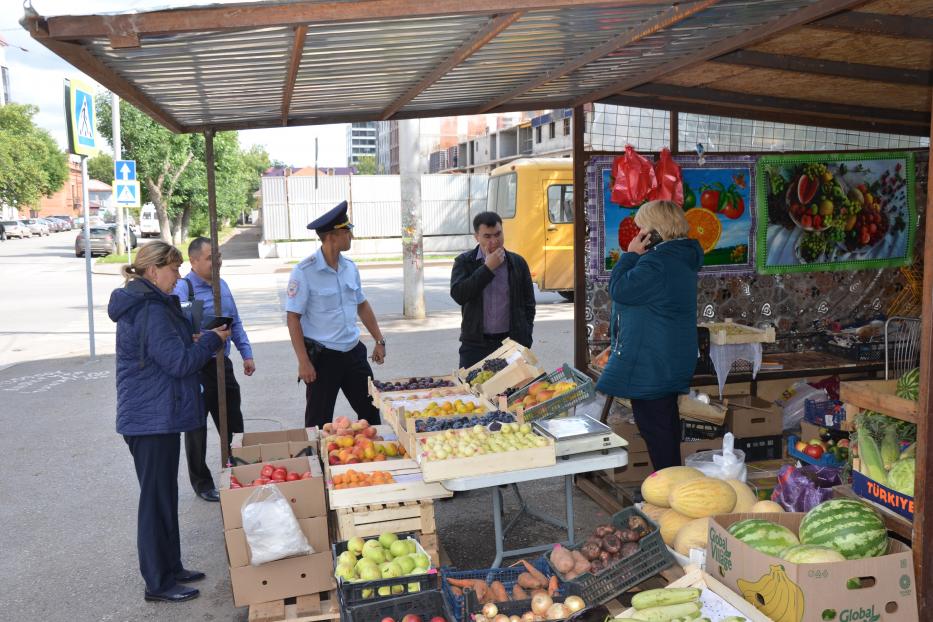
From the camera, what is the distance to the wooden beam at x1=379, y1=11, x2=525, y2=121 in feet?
11.3

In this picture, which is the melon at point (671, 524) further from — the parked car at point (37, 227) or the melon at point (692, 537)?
the parked car at point (37, 227)

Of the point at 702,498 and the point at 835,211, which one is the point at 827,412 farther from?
the point at 835,211

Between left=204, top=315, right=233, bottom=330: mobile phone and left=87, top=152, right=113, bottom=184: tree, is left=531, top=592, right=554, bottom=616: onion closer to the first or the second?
left=204, top=315, right=233, bottom=330: mobile phone

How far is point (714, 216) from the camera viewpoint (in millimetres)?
6949

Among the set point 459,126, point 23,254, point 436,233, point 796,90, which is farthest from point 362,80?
point 459,126

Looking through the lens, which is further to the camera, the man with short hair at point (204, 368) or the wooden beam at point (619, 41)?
the man with short hair at point (204, 368)

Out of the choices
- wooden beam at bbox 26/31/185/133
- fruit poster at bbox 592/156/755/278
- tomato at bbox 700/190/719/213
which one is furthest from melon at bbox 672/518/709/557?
tomato at bbox 700/190/719/213

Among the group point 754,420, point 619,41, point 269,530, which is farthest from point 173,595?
point 754,420

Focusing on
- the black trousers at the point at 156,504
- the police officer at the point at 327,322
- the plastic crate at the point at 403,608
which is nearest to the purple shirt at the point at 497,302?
the police officer at the point at 327,322

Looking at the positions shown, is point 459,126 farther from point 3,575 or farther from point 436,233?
point 3,575

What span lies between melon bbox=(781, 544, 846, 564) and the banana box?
76 millimetres

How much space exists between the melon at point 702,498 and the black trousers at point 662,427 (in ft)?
3.52

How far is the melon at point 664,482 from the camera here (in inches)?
151

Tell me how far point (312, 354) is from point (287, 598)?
1939 millimetres
